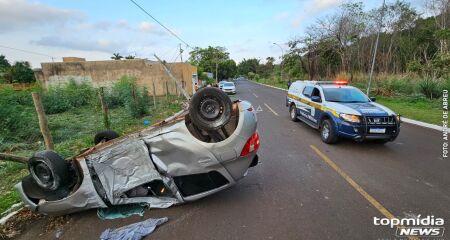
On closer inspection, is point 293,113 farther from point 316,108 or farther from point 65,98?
point 65,98

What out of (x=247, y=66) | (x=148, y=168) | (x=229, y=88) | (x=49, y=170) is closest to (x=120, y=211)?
(x=148, y=168)

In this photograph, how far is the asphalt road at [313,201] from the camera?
3.45 m

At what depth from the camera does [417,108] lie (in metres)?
13.8

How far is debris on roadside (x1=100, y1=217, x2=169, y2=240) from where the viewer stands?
3.37 meters

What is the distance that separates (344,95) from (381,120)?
68.4 inches

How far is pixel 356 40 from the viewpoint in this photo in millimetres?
33719

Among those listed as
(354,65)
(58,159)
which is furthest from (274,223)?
(354,65)

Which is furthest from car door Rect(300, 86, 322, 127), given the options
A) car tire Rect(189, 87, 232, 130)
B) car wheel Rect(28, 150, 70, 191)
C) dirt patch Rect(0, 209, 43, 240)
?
dirt patch Rect(0, 209, 43, 240)

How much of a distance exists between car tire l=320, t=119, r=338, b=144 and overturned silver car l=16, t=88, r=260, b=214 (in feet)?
13.3

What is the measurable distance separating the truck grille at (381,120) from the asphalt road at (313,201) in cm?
73

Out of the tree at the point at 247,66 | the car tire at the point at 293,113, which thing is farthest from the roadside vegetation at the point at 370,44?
the tree at the point at 247,66

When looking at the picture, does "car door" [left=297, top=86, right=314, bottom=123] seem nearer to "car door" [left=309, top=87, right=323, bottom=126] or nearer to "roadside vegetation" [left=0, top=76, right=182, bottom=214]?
"car door" [left=309, top=87, right=323, bottom=126]

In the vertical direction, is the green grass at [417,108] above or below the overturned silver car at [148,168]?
below

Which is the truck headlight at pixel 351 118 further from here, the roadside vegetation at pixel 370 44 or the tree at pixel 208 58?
the tree at pixel 208 58
